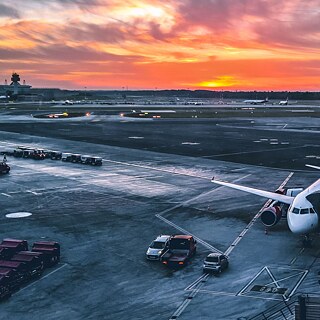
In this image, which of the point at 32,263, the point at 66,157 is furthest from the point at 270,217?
the point at 66,157

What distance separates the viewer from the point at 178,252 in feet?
128

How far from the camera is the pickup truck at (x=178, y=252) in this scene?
122ft

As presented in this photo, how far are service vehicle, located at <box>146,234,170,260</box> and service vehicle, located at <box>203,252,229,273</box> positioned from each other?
4144 mm

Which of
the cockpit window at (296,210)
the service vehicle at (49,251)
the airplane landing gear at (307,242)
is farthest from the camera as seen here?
the airplane landing gear at (307,242)

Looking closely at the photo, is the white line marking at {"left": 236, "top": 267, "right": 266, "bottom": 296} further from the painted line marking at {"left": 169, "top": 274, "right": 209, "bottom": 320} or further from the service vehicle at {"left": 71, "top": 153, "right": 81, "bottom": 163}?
the service vehicle at {"left": 71, "top": 153, "right": 81, "bottom": 163}

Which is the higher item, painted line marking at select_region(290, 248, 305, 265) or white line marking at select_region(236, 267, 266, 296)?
painted line marking at select_region(290, 248, 305, 265)

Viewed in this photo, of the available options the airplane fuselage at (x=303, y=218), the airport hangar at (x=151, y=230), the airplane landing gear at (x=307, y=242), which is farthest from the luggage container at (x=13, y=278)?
the airplane landing gear at (x=307, y=242)

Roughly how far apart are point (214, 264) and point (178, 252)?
4119 mm

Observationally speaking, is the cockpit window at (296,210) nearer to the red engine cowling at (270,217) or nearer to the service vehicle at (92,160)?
the red engine cowling at (270,217)

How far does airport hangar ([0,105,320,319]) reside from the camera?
102ft

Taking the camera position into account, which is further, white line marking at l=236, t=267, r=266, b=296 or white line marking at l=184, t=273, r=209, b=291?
white line marking at l=184, t=273, r=209, b=291

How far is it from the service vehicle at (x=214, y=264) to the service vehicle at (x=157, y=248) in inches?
163

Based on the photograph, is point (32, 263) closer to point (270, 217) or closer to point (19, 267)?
point (19, 267)

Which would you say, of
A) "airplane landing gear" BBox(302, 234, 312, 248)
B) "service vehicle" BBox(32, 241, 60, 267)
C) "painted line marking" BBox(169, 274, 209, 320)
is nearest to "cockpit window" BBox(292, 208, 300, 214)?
"airplane landing gear" BBox(302, 234, 312, 248)
